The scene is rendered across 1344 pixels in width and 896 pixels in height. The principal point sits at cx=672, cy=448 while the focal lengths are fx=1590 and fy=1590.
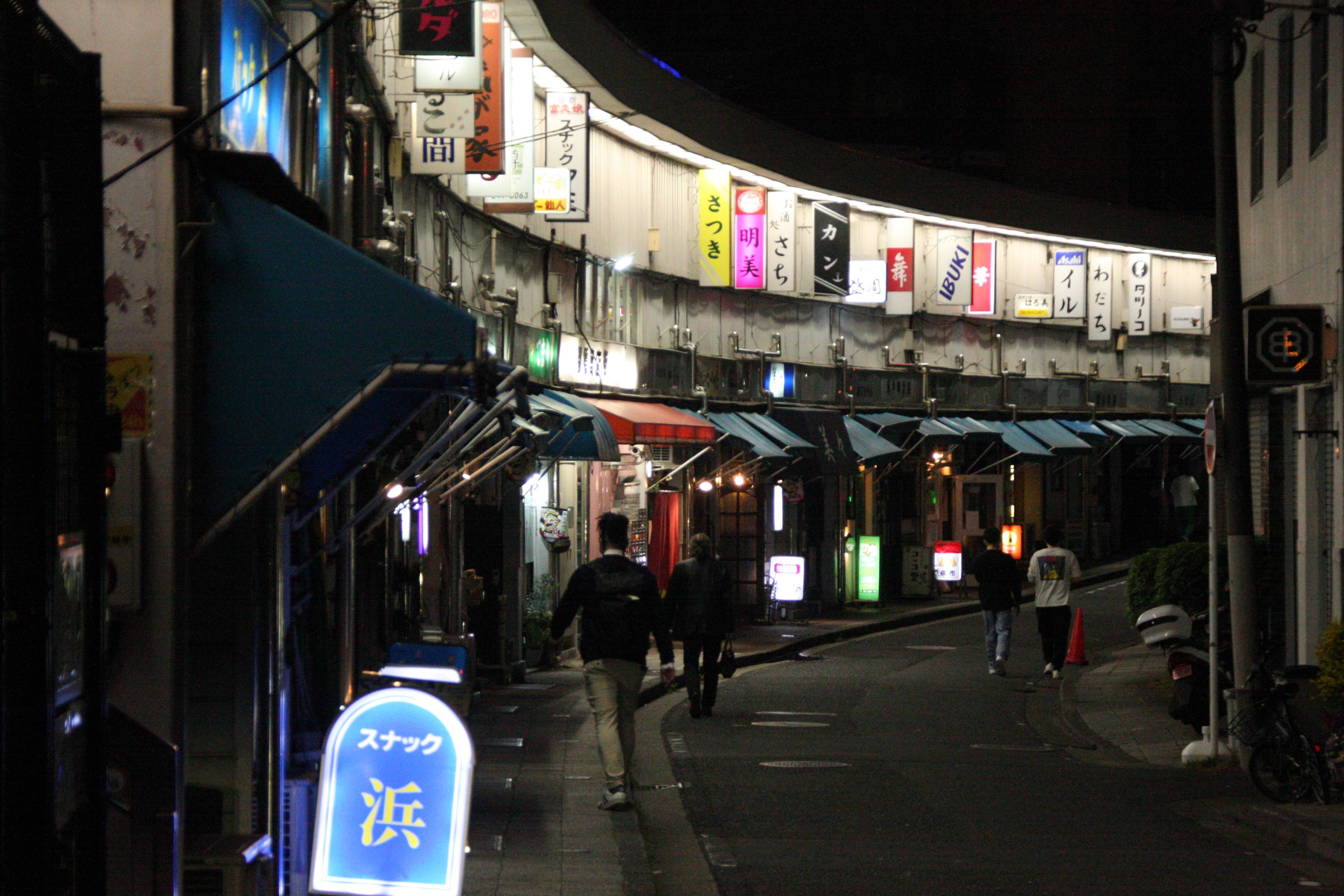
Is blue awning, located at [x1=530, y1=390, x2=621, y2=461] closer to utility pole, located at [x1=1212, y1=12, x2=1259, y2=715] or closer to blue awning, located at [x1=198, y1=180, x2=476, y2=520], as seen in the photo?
utility pole, located at [x1=1212, y1=12, x2=1259, y2=715]

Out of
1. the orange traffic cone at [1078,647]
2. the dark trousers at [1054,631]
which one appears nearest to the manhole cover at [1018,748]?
the dark trousers at [1054,631]

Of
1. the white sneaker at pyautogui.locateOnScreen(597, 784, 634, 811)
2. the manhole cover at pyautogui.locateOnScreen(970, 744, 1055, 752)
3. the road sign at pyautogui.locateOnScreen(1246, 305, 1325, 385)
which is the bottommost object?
the manhole cover at pyautogui.locateOnScreen(970, 744, 1055, 752)

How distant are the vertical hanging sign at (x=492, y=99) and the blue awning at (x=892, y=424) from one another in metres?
16.9

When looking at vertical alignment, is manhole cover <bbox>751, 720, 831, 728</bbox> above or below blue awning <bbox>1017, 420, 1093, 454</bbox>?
below

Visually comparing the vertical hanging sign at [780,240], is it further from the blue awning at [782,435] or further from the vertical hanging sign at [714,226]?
the blue awning at [782,435]

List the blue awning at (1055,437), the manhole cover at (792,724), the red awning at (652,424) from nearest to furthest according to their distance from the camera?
the manhole cover at (792,724) → the red awning at (652,424) → the blue awning at (1055,437)

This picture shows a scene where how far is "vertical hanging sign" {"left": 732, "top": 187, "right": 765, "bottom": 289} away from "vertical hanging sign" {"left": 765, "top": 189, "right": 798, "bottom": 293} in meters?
0.34

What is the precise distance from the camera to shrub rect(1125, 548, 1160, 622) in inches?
743

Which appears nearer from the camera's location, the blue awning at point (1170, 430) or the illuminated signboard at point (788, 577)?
the illuminated signboard at point (788, 577)

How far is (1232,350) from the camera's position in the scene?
13250mm

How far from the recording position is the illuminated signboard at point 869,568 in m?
30.8

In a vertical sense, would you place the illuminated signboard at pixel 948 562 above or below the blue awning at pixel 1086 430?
below

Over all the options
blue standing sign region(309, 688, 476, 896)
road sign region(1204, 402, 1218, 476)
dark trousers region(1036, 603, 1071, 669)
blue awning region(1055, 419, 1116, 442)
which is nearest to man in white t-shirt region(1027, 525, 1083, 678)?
dark trousers region(1036, 603, 1071, 669)

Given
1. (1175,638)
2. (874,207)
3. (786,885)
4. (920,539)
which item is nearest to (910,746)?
(1175,638)
